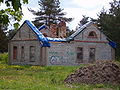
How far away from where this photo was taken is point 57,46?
3434cm

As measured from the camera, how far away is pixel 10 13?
24.2 meters

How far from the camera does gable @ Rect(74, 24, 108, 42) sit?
36656 millimetres

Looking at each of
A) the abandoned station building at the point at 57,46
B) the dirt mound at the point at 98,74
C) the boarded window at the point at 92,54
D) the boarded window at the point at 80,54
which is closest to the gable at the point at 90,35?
the abandoned station building at the point at 57,46

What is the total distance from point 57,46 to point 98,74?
1902cm

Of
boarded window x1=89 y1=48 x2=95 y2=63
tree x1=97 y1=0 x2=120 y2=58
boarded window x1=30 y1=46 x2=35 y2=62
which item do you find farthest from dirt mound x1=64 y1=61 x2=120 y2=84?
tree x1=97 y1=0 x2=120 y2=58

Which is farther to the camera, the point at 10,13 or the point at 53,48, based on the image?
the point at 53,48

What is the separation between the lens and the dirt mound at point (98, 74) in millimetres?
15109

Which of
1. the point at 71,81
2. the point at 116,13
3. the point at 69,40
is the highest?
the point at 116,13

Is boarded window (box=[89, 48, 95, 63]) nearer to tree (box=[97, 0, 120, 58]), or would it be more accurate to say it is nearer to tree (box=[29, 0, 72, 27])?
tree (box=[97, 0, 120, 58])

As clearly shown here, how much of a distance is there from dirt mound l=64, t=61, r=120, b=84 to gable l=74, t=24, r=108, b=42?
65.4 feet

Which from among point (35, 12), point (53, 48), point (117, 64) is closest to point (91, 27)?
point (53, 48)

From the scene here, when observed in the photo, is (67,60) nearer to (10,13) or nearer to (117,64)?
(10,13)

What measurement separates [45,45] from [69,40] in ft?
12.9

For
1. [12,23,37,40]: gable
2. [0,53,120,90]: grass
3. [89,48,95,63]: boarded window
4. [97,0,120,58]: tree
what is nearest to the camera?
[0,53,120,90]: grass
